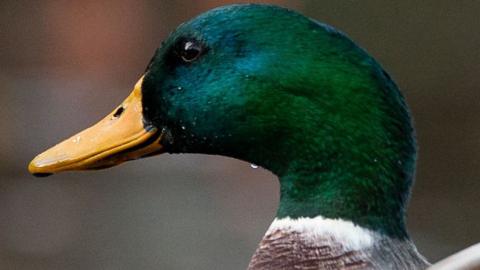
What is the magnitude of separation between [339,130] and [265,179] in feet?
10.5

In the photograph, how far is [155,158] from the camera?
16.4ft

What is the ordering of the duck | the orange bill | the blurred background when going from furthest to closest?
the blurred background < the orange bill < the duck

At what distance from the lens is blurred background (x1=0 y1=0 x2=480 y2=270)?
14.3 feet

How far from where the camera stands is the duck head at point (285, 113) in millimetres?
1634

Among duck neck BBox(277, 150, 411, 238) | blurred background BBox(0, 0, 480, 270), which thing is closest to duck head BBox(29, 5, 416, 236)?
duck neck BBox(277, 150, 411, 238)

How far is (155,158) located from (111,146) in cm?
322

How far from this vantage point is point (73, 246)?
4.41 metres

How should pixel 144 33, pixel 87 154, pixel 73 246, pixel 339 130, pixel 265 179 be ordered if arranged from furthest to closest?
pixel 144 33
pixel 265 179
pixel 73 246
pixel 87 154
pixel 339 130

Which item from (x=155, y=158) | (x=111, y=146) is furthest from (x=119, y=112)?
(x=155, y=158)

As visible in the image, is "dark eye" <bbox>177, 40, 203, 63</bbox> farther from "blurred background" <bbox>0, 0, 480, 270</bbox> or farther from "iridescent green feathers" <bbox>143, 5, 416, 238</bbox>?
"blurred background" <bbox>0, 0, 480, 270</bbox>

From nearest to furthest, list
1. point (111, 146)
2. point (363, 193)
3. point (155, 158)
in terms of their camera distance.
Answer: point (363, 193) → point (111, 146) → point (155, 158)

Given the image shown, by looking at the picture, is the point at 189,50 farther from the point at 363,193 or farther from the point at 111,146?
the point at 363,193

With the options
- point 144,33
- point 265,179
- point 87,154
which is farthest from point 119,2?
point 87,154

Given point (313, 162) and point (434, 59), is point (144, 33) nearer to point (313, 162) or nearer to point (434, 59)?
point (434, 59)
